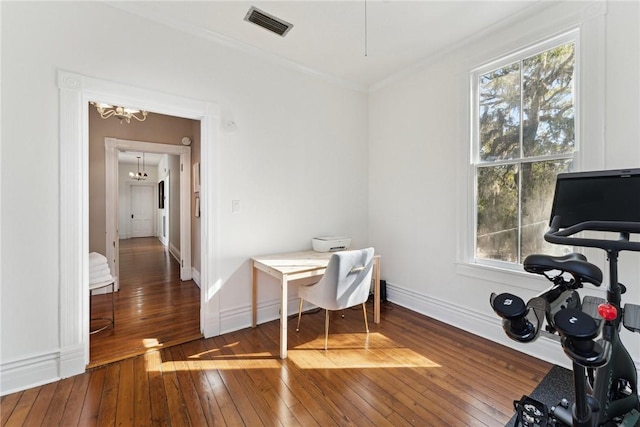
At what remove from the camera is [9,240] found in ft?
6.05

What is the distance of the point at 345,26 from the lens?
2518 mm

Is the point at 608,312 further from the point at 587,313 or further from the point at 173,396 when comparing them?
the point at 173,396

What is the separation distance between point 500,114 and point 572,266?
186 cm

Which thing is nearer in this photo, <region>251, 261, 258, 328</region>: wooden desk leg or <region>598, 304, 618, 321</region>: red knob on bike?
<region>598, 304, 618, 321</region>: red knob on bike

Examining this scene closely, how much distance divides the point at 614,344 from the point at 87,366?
328 cm

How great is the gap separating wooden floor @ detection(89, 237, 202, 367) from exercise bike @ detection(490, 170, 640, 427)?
260 cm

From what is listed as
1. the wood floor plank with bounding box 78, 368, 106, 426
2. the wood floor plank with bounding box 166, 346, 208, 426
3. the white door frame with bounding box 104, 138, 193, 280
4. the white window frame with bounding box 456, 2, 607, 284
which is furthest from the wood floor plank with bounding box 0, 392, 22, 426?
the white window frame with bounding box 456, 2, 607, 284

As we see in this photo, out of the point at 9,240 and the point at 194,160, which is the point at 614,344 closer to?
the point at 9,240

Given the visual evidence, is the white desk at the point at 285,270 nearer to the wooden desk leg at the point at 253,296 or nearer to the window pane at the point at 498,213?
the wooden desk leg at the point at 253,296

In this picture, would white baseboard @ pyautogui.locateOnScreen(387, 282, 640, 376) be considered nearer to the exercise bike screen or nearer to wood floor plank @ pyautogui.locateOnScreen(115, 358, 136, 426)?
the exercise bike screen

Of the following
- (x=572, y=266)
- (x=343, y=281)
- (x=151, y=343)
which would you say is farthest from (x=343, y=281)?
(x=151, y=343)

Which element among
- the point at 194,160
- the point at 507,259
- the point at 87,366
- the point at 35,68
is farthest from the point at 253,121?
the point at 507,259

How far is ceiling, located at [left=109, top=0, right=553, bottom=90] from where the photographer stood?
225 centimetres

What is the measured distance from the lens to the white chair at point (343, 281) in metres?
2.30
